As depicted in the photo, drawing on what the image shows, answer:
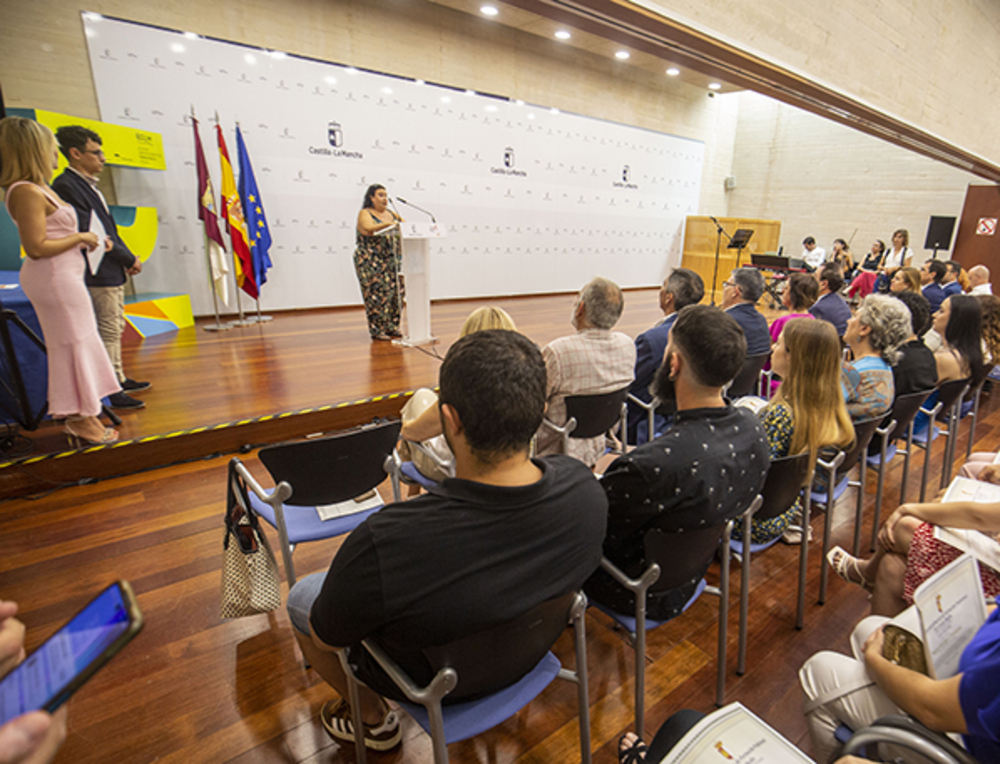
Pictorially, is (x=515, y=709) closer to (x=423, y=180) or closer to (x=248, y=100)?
(x=248, y=100)

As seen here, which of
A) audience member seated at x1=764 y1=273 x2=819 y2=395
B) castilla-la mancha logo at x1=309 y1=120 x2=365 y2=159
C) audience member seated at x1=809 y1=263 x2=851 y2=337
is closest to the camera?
audience member seated at x1=764 y1=273 x2=819 y2=395

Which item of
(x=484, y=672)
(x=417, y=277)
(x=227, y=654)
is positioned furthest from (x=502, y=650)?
(x=417, y=277)

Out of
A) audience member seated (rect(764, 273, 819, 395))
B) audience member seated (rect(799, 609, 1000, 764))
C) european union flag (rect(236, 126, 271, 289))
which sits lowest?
audience member seated (rect(799, 609, 1000, 764))

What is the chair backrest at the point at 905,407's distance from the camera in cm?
229

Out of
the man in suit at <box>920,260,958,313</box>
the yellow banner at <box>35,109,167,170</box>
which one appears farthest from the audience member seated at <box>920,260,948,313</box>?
the yellow banner at <box>35,109,167,170</box>

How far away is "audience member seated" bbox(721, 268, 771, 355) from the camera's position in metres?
3.07

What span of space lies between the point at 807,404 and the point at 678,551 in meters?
0.92

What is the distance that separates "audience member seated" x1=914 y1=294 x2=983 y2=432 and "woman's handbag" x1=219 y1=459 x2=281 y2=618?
132 inches

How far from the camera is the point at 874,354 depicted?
239 cm

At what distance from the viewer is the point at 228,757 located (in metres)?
1.45

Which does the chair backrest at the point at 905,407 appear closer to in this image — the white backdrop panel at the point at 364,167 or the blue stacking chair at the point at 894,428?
the blue stacking chair at the point at 894,428

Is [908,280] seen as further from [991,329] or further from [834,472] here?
[834,472]

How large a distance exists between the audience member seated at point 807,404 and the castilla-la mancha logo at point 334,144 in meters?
5.96

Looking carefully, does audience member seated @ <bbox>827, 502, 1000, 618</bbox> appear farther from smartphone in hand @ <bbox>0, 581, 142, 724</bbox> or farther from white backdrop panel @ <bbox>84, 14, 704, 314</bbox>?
white backdrop panel @ <bbox>84, 14, 704, 314</bbox>
